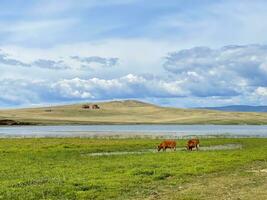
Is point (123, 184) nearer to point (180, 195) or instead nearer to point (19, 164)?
point (180, 195)

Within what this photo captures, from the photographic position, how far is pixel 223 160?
32562 millimetres

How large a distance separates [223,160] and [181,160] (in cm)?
261

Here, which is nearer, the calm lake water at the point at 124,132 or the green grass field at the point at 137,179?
the green grass field at the point at 137,179

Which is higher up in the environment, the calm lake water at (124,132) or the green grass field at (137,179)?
the calm lake water at (124,132)

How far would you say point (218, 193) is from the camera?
19.6 metres

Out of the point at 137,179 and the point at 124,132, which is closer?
the point at 137,179

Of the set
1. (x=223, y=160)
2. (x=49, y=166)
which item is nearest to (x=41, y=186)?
(x=49, y=166)

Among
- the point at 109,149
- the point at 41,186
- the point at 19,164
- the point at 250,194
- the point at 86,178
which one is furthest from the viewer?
the point at 109,149

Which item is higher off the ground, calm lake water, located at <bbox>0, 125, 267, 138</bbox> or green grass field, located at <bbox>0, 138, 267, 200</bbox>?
calm lake water, located at <bbox>0, 125, 267, 138</bbox>

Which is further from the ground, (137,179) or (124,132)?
(124,132)

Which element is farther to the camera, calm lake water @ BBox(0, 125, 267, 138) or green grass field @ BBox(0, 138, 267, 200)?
calm lake water @ BBox(0, 125, 267, 138)

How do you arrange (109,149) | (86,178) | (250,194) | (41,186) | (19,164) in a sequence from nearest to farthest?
1. (250,194)
2. (41,186)
3. (86,178)
4. (19,164)
5. (109,149)

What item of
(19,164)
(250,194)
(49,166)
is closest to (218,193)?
(250,194)

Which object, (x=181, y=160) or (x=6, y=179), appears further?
(x=181, y=160)
